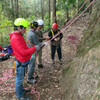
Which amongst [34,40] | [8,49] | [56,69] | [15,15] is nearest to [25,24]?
[8,49]

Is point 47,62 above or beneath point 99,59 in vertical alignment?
beneath

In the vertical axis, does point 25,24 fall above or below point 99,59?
above

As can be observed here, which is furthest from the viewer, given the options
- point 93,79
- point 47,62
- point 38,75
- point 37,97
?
point 47,62

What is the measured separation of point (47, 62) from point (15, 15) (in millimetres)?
11402

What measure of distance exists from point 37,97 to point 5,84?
1.46 metres

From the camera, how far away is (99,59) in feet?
7.03

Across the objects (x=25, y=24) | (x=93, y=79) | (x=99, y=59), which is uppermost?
(x=25, y=24)

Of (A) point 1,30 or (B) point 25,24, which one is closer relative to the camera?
(B) point 25,24

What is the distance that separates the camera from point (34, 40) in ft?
11.6

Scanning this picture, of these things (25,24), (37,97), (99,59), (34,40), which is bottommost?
(37,97)

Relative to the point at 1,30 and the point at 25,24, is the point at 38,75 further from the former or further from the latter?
the point at 1,30

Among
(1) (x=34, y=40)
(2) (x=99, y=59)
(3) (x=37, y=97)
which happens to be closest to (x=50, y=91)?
(3) (x=37, y=97)

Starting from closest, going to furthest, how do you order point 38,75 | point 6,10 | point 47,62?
point 38,75, point 47,62, point 6,10

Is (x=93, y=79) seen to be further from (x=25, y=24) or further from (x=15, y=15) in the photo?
(x=15, y=15)
